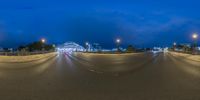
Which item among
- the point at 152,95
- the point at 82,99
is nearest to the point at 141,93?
the point at 152,95

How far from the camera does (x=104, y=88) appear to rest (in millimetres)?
12930

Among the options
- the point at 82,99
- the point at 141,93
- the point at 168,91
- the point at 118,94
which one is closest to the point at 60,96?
the point at 82,99

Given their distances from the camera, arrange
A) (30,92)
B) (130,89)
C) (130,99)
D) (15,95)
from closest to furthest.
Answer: (130,99) → (15,95) → (30,92) → (130,89)

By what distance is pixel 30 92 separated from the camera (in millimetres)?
11648

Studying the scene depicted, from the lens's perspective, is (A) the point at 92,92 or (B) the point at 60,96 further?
(A) the point at 92,92

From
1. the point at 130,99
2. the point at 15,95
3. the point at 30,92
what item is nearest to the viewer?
the point at 130,99

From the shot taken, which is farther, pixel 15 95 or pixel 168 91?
pixel 168 91

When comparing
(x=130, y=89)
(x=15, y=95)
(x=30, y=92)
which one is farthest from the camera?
(x=130, y=89)

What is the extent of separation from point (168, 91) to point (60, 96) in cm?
337

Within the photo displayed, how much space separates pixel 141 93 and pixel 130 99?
4.42 feet

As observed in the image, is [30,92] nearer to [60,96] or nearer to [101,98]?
[60,96]

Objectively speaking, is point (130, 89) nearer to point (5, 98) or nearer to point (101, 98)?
point (101, 98)

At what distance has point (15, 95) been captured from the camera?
10914 millimetres

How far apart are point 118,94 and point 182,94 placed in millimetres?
1798
